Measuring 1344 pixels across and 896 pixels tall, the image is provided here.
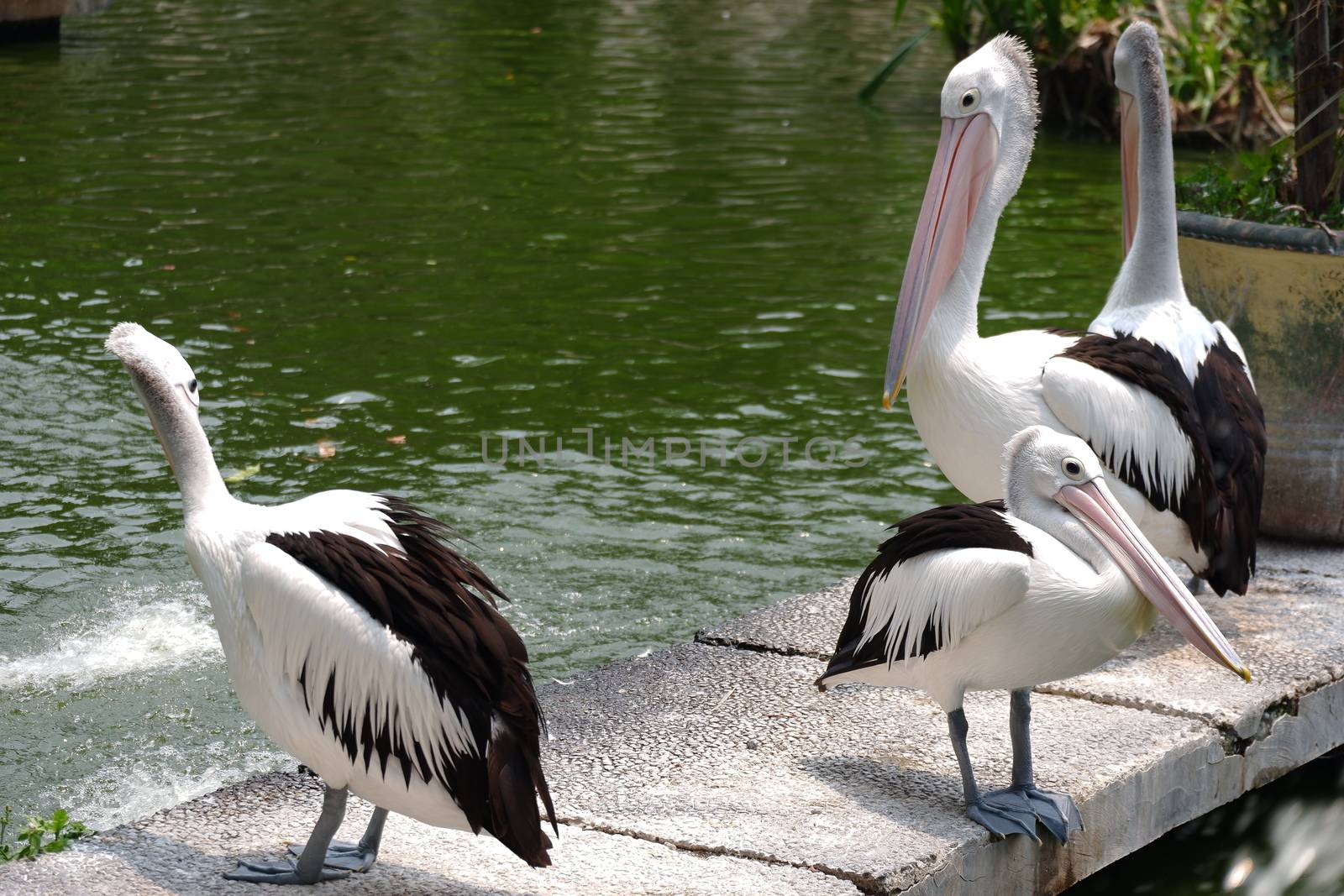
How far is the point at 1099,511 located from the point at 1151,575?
0.16 metres

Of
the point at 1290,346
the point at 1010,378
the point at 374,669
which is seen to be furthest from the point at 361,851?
the point at 1290,346

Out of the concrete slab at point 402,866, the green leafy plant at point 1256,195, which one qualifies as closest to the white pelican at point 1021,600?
the concrete slab at point 402,866

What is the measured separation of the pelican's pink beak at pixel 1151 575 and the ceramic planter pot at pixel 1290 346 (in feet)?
6.49

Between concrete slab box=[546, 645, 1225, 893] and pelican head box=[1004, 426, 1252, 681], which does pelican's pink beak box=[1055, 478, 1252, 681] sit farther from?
concrete slab box=[546, 645, 1225, 893]

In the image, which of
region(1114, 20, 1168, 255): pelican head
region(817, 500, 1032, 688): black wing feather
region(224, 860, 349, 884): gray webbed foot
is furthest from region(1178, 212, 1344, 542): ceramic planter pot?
region(224, 860, 349, 884): gray webbed foot

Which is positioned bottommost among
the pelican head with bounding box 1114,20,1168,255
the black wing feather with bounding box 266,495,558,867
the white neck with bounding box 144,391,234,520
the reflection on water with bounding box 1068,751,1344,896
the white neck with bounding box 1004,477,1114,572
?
the reflection on water with bounding box 1068,751,1344,896

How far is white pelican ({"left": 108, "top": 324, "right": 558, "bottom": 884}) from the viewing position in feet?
8.93

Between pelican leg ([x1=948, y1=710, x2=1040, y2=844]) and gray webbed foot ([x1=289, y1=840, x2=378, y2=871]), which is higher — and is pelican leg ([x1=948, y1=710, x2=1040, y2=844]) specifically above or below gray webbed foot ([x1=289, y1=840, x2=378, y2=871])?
above

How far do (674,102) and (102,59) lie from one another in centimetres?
475

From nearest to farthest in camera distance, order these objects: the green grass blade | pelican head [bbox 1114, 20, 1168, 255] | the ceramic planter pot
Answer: pelican head [bbox 1114, 20, 1168, 255] → the ceramic planter pot → the green grass blade

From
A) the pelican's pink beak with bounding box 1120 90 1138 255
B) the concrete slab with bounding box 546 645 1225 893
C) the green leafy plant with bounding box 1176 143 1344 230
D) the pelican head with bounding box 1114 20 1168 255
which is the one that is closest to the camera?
the concrete slab with bounding box 546 645 1225 893

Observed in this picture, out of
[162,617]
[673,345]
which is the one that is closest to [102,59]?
[673,345]

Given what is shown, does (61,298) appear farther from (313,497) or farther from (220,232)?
(313,497)

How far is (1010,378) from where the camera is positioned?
397 centimetres
